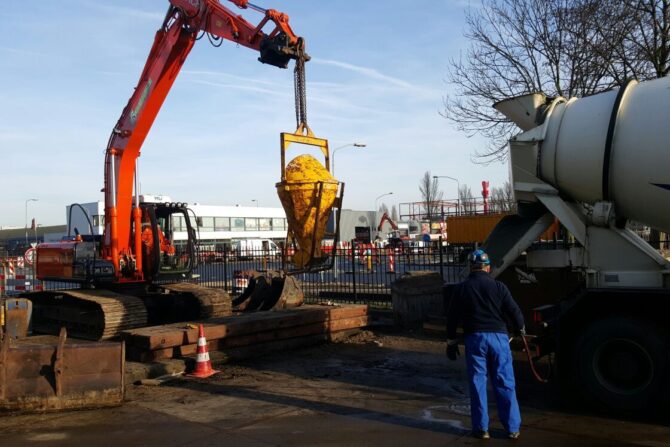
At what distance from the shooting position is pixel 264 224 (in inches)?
2960

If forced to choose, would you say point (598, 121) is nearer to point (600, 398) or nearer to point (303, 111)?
point (600, 398)

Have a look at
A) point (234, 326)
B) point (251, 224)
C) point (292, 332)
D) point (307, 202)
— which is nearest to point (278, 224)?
point (251, 224)

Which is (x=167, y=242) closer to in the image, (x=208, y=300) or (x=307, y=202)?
(x=208, y=300)

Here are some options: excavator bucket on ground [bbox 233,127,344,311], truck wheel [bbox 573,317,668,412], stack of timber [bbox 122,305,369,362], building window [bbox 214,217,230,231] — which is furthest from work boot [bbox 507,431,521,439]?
building window [bbox 214,217,230,231]

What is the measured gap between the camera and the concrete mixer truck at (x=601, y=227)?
5992 mm

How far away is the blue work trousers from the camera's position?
550cm

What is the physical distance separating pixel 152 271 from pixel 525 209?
7321 millimetres

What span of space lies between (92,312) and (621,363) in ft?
28.2

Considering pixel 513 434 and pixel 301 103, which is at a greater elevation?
pixel 301 103

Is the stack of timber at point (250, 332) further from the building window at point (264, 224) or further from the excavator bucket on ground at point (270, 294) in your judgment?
the building window at point (264, 224)

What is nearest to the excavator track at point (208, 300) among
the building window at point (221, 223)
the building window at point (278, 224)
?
the building window at point (221, 223)

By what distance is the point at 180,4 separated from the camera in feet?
35.4

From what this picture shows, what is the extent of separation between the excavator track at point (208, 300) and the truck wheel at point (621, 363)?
279 inches

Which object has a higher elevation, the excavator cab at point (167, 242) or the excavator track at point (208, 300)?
the excavator cab at point (167, 242)
